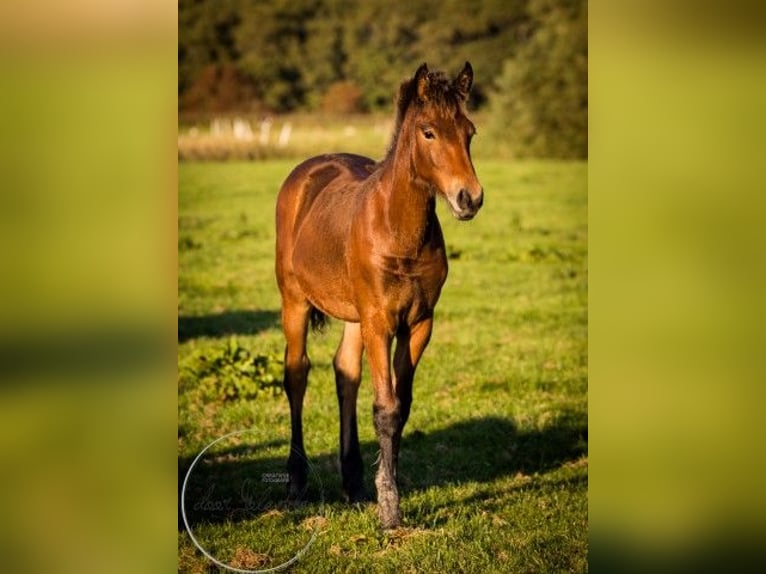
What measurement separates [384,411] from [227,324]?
517 centimetres

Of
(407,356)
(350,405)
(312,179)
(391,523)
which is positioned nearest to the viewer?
(391,523)

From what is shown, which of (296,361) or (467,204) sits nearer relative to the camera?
(467,204)

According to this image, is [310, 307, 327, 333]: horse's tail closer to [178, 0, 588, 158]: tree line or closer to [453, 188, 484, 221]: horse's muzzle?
[453, 188, 484, 221]: horse's muzzle

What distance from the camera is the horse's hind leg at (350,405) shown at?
5773 mm

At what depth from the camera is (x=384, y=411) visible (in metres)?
5.14

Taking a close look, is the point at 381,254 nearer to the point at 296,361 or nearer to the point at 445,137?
the point at 445,137

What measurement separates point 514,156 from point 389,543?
10.0 m

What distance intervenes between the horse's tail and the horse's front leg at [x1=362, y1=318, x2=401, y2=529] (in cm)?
98

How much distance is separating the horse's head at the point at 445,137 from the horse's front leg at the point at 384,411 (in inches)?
33.3
